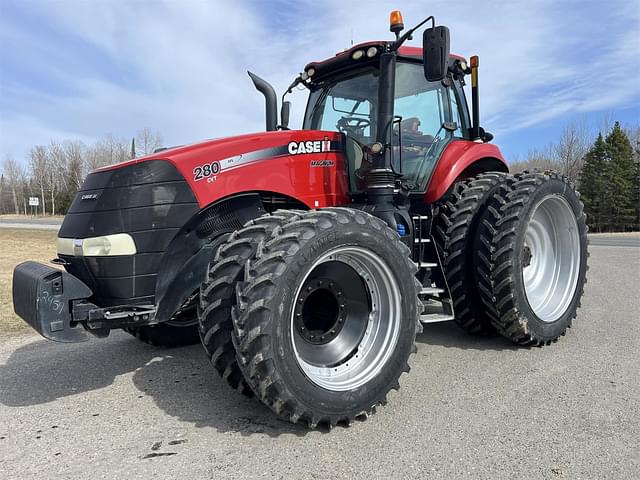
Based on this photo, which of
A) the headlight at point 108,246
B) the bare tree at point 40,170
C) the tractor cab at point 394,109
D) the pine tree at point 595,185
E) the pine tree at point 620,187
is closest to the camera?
the headlight at point 108,246

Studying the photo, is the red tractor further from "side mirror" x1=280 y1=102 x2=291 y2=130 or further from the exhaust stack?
"side mirror" x1=280 y1=102 x2=291 y2=130

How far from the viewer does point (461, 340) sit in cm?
470

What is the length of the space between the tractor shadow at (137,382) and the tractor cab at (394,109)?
203 cm

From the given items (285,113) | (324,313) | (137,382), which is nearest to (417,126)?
(285,113)

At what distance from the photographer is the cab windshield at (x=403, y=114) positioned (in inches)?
173

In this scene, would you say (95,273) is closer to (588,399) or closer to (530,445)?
(530,445)

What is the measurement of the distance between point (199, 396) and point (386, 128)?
2510mm

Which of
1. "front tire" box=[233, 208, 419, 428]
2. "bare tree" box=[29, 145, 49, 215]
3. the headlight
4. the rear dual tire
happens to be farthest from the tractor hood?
"bare tree" box=[29, 145, 49, 215]

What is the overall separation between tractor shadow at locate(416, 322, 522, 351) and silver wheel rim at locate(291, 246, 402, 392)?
132 cm

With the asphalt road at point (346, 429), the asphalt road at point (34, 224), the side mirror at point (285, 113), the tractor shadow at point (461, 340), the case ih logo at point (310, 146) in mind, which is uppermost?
the side mirror at point (285, 113)

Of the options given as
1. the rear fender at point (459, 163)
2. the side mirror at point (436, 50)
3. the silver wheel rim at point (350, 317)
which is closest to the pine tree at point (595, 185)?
the rear fender at point (459, 163)

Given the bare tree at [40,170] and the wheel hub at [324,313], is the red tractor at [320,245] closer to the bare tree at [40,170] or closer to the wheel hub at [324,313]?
the wheel hub at [324,313]

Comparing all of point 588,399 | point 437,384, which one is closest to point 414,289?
point 437,384

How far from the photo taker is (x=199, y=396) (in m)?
3.45
